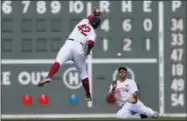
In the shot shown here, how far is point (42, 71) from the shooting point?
13.5m

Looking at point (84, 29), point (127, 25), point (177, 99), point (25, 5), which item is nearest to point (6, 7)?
point (25, 5)

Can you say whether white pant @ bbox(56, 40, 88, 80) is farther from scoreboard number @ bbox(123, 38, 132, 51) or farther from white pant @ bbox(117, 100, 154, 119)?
scoreboard number @ bbox(123, 38, 132, 51)

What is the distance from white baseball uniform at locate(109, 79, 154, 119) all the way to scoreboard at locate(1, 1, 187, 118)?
1496 millimetres

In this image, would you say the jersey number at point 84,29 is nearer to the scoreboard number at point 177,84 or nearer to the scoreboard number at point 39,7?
Result: the scoreboard number at point 39,7

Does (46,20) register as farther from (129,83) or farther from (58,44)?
(129,83)

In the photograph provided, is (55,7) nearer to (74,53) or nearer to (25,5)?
(25,5)

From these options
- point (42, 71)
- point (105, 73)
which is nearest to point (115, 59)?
point (105, 73)

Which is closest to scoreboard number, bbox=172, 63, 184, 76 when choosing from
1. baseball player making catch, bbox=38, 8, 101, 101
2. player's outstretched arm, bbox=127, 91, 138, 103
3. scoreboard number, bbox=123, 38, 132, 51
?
scoreboard number, bbox=123, 38, 132, 51

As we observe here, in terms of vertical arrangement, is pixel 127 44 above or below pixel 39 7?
below

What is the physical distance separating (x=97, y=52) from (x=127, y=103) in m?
1.79

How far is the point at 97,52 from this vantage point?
44.1 ft

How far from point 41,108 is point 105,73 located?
1.20m

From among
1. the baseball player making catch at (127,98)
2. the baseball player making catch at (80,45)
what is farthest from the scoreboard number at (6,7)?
the baseball player making catch at (80,45)

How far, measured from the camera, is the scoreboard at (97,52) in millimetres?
13414
